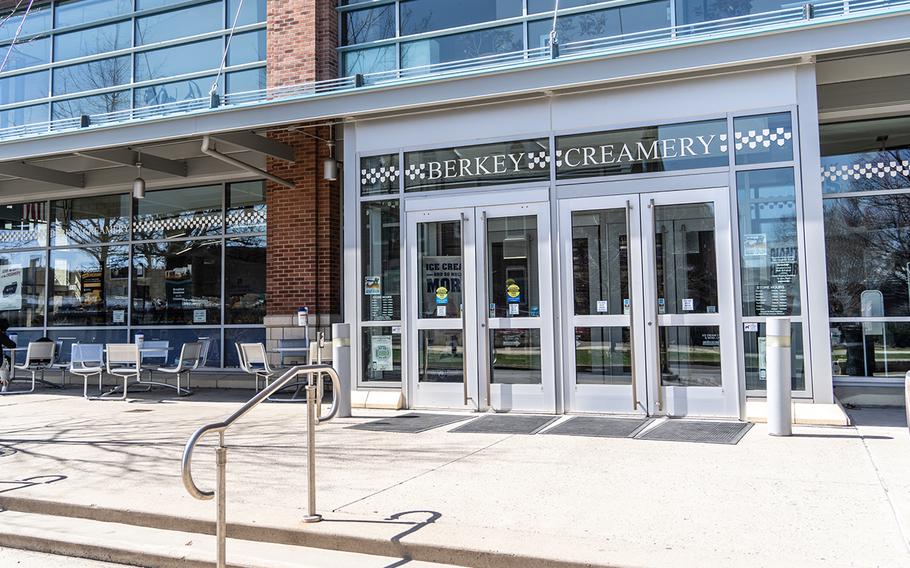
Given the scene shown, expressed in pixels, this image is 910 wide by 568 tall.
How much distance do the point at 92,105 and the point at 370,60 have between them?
240 inches

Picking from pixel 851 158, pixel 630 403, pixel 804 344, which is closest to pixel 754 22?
pixel 851 158

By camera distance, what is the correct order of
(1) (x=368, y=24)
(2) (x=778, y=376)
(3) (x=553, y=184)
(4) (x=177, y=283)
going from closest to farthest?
1. (2) (x=778, y=376)
2. (3) (x=553, y=184)
3. (1) (x=368, y=24)
4. (4) (x=177, y=283)

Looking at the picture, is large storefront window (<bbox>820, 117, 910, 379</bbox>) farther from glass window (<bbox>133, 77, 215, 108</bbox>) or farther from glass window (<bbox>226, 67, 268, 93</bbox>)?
glass window (<bbox>133, 77, 215, 108</bbox>)

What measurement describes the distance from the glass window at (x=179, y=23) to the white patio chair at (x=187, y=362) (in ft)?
16.9

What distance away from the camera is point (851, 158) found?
1026 centimetres

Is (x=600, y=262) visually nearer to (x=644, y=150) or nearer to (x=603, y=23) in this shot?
(x=644, y=150)

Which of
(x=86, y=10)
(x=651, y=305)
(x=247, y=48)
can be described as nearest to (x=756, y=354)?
(x=651, y=305)

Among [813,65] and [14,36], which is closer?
[813,65]

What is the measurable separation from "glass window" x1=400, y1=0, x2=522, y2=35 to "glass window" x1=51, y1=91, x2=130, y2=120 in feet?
19.4

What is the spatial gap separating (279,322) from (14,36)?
30.9ft

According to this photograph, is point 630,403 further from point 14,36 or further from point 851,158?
point 14,36

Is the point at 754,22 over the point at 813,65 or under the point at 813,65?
over

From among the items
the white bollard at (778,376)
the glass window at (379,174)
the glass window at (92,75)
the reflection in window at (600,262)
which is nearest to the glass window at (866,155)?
the reflection in window at (600,262)

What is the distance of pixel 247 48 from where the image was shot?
13039 mm
